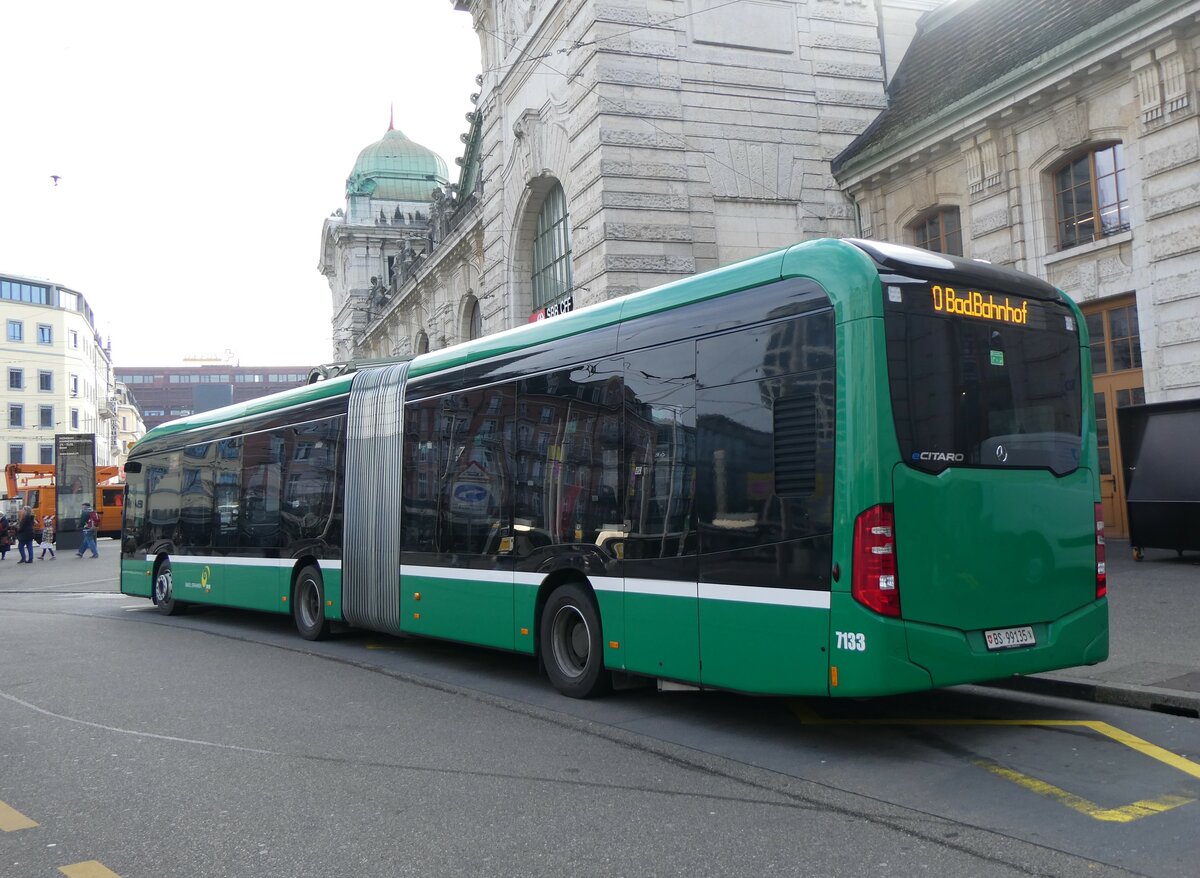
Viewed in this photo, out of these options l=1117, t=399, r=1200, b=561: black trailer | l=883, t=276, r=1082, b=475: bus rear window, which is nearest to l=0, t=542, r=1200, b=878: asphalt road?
l=883, t=276, r=1082, b=475: bus rear window

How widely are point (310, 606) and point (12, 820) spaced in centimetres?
760

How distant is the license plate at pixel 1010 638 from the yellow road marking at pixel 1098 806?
97 centimetres

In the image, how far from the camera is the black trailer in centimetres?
1376

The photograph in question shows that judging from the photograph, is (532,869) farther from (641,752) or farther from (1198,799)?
(1198,799)

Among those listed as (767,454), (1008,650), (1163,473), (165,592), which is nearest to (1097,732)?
(1008,650)

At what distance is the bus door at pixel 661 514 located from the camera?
748 centimetres

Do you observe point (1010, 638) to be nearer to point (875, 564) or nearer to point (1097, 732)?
point (1097, 732)

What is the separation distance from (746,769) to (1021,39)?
16928 mm

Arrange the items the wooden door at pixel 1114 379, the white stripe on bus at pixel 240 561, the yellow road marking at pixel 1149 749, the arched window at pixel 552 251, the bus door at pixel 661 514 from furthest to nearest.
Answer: the arched window at pixel 552 251, the wooden door at pixel 1114 379, the white stripe on bus at pixel 240 561, the bus door at pixel 661 514, the yellow road marking at pixel 1149 749

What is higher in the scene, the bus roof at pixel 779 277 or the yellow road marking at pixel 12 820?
the bus roof at pixel 779 277

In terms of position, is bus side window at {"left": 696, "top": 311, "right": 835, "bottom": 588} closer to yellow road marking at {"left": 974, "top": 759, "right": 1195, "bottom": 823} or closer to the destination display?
the destination display

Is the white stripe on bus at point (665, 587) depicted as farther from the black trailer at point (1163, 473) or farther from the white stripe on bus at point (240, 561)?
the black trailer at point (1163, 473)

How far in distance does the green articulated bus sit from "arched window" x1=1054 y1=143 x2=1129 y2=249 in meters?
10.1

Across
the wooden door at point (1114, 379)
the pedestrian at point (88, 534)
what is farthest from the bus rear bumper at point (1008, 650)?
the pedestrian at point (88, 534)
